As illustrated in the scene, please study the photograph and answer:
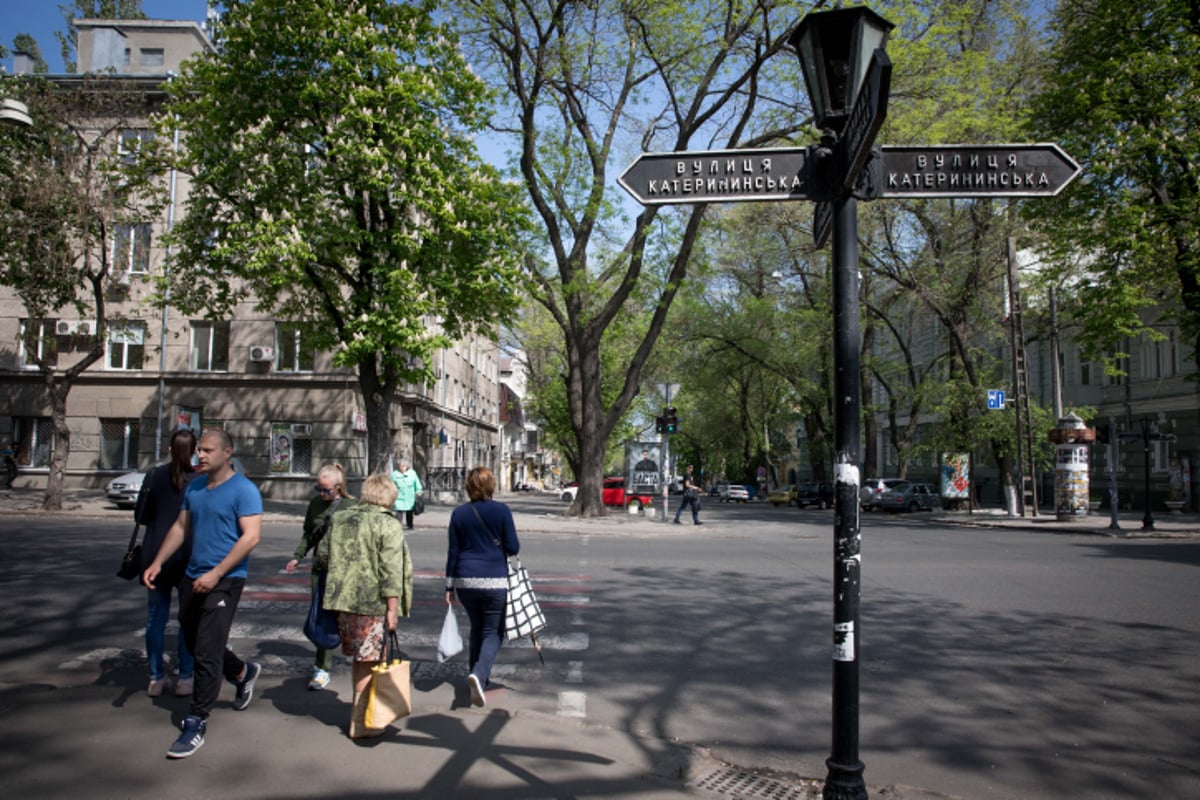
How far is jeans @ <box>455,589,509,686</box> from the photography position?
593cm

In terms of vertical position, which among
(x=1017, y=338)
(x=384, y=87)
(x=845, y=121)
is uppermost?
(x=384, y=87)

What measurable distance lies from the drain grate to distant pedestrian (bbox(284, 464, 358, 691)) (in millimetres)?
2960

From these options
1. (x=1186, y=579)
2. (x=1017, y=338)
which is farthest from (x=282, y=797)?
(x=1017, y=338)

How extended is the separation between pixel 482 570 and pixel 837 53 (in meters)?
4.02

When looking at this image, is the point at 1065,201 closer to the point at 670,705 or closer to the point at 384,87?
the point at 384,87

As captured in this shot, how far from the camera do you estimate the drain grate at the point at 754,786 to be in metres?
4.40

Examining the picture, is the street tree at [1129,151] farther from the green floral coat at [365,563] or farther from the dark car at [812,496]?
the dark car at [812,496]

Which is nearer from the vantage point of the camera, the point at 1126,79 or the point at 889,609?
the point at 889,609

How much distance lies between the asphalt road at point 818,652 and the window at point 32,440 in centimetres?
1903

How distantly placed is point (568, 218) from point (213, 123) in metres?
9.79

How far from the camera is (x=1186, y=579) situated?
40.3ft

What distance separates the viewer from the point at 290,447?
30297 mm

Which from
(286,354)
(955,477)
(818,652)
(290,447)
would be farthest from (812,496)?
(818,652)

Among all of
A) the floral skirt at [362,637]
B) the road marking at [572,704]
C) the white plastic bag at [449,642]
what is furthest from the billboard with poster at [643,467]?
the floral skirt at [362,637]
